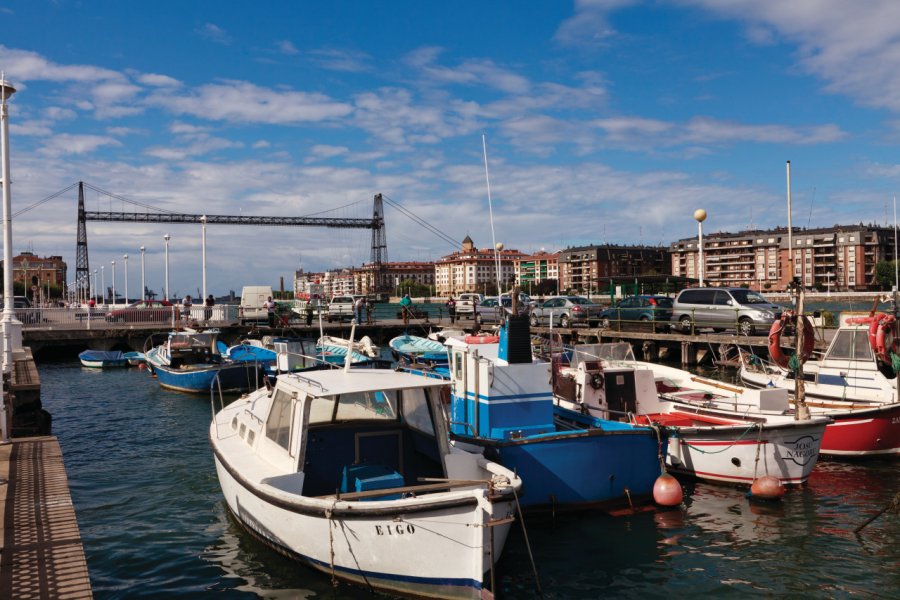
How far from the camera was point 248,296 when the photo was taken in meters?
57.8

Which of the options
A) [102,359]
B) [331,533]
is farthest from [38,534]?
[102,359]

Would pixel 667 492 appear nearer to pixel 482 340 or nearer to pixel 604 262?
pixel 482 340

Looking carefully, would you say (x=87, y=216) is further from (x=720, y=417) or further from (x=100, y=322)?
(x=720, y=417)

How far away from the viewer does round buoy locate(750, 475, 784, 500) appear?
38.0ft

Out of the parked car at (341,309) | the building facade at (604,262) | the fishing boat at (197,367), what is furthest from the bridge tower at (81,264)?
the building facade at (604,262)

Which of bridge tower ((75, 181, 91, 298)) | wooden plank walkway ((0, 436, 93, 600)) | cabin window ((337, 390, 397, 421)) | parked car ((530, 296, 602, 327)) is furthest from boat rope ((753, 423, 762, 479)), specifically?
bridge tower ((75, 181, 91, 298))

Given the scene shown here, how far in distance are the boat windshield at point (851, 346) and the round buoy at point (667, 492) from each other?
821cm

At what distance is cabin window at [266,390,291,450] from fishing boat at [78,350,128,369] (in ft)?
96.6

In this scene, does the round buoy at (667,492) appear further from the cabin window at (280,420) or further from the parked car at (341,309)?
the parked car at (341,309)

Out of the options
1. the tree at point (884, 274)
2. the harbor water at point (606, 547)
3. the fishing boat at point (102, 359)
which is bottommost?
the harbor water at point (606, 547)

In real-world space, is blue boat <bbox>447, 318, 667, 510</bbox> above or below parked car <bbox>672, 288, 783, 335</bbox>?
below

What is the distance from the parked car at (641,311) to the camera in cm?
3388

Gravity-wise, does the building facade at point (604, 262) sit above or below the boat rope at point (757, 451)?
above

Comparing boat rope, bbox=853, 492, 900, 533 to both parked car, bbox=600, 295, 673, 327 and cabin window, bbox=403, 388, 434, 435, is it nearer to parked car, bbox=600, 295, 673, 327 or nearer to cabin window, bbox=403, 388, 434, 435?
cabin window, bbox=403, 388, 434, 435
